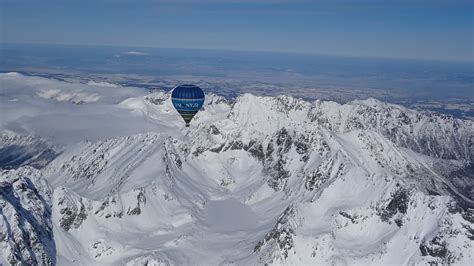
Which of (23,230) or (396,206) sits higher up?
(396,206)

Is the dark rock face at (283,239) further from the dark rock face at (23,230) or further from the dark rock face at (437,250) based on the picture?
the dark rock face at (23,230)

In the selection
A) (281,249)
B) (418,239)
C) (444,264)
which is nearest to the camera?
(444,264)

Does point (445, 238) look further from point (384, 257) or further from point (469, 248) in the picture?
point (384, 257)

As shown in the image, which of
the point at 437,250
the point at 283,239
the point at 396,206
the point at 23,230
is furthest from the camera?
the point at 396,206

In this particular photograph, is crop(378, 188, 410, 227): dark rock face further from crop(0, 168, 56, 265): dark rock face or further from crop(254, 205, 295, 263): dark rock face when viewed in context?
crop(0, 168, 56, 265): dark rock face

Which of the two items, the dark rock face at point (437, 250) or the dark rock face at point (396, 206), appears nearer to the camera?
the dark rock face at point (437, 250)

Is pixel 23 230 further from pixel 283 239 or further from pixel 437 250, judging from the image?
pixel 437 250

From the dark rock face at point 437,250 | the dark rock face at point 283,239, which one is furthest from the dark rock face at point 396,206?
the dark rock face at point 283,239

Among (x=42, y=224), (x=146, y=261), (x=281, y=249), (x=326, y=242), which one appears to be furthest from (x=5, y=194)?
(x=326, y=242)

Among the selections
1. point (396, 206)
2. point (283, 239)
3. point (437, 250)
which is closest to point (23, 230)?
point (283, 239)
